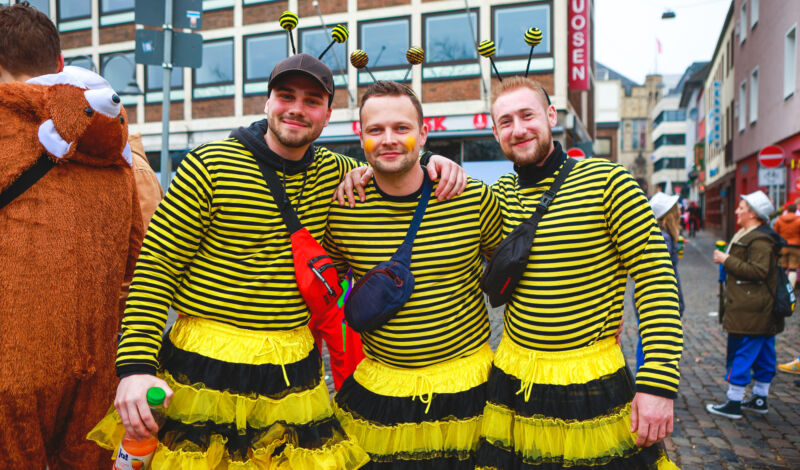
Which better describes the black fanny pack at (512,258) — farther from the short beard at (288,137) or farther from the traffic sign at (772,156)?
the traffic sign at (772,156)

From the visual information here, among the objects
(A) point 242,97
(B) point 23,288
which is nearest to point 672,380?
(B) point 23,288

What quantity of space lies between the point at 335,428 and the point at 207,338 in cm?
59

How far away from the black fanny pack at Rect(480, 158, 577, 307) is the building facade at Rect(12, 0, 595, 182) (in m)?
13.4

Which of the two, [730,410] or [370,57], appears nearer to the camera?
[730,410]

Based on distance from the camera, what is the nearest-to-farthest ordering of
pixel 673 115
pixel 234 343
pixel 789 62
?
pixel 234 343
pixel 789 62
pixel 673 115

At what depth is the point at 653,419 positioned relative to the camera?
200cm

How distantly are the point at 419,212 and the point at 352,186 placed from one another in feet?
1.00

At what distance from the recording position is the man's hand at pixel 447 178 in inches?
94.2

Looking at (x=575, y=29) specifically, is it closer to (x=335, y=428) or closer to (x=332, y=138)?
(x=332, y=138)

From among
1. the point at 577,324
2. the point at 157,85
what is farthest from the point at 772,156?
the point at 157,85

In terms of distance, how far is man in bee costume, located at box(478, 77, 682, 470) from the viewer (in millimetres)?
2166

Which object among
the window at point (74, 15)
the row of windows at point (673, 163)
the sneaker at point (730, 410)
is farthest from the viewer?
the row of windows at point (673, 163)

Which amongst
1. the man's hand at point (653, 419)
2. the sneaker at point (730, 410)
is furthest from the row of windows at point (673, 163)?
the man's hand at point (653, 419)

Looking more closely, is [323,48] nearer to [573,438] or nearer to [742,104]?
[742,104]
